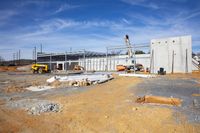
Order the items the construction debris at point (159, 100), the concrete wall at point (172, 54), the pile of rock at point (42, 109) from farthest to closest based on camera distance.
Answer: the concrete wall at point (172, 54), the construction debris at point (159, 100), the pile of rock at point (42, 109)

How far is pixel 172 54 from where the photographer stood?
95.8 ft

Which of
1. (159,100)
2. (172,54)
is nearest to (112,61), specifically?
(172,54)

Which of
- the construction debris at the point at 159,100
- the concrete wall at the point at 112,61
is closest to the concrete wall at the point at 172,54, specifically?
the concrete wall at the point at 112,61

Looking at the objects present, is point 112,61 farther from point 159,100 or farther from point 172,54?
point 159,100

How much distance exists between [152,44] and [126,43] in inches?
256

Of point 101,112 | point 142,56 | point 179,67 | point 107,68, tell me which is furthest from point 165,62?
point 101,112

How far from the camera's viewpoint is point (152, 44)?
31.2 meters

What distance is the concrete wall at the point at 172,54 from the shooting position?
92.4 ft

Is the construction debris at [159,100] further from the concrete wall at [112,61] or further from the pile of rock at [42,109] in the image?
the concrete wall at [112,61]

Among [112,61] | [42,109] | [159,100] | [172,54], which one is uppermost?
[172,54]

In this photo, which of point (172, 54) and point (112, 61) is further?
point (112, 61)

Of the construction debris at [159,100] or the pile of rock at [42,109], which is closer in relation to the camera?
the pile of rock at [42,109]

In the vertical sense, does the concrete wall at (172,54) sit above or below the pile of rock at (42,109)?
above

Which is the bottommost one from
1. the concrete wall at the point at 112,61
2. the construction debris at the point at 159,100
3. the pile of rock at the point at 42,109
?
the pile of rock at the point at 42,109
